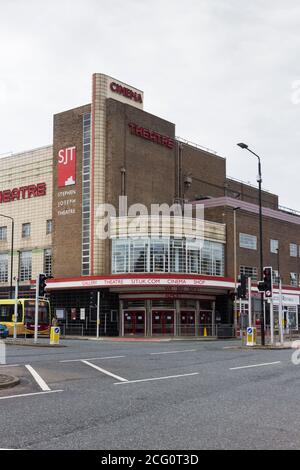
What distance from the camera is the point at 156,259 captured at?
1934 inches

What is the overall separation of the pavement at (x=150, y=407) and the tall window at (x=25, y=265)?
136ft

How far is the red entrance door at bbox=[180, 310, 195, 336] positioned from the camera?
48.8 metres

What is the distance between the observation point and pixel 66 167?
2147 inches

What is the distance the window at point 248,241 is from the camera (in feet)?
185

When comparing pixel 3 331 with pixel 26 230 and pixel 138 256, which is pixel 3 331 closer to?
pixel 138 256

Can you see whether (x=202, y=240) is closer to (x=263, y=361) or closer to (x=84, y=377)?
(x=263, y=361)

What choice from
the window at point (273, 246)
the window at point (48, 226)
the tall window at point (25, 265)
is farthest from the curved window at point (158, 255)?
the tall window at point (25, 265)

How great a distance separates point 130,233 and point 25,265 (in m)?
15.2

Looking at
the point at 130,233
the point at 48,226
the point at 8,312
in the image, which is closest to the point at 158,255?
the point at 130,233

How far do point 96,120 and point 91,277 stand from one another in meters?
14.3

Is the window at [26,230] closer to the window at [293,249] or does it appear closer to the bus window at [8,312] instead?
the bus window at [8,312]

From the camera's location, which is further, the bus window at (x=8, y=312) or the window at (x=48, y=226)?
the window at (x=48, y=226)

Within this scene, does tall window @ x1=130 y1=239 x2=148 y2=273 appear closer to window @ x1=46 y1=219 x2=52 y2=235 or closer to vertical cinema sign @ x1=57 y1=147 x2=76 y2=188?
vertical cinema sign @ x1=57 y1=147 x2=76 y2=188

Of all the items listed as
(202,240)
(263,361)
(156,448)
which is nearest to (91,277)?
(202,240)
